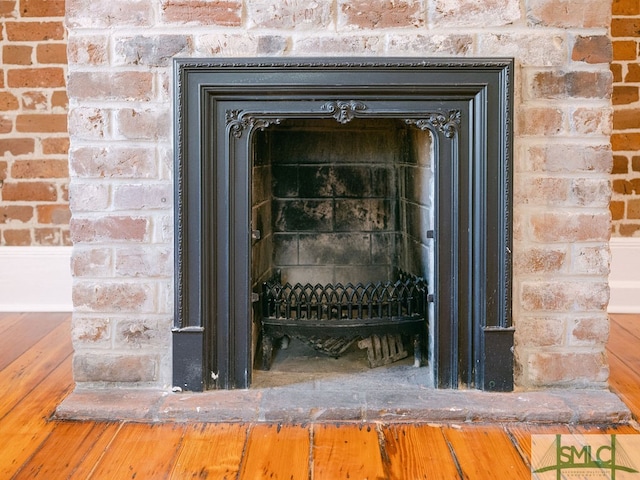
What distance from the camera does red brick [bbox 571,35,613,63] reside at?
2.51 m

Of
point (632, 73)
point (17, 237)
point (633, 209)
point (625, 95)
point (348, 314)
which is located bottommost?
point (348, 314)

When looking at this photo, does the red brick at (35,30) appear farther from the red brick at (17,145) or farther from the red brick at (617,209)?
the red brick at (617,209)

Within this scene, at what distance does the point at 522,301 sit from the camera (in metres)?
2.60

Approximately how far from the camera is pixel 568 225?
2.56 metres

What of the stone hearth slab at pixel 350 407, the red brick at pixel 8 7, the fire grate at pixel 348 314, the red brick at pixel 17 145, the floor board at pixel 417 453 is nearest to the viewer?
the floor board at pixel 417 453

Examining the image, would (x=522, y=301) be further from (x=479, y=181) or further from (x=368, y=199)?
(x=368, y=199)

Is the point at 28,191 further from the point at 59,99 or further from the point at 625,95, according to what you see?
the point at 625,95

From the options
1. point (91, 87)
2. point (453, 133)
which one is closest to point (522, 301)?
point (453, 133)

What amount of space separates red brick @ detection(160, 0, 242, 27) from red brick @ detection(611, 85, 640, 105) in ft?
7.99

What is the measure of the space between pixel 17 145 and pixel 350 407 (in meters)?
2.62

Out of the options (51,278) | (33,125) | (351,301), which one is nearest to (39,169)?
(33,125)

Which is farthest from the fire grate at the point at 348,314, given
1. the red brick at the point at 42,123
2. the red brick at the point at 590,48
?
the red brick at the point at 42,123

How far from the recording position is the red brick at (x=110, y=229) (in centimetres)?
257

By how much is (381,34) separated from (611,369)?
166cm
